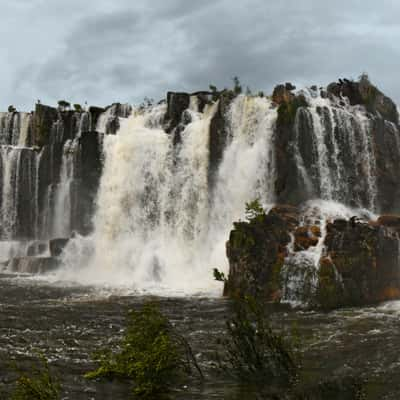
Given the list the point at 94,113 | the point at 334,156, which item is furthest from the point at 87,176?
the point at 334,156

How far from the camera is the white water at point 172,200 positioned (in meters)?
30.4

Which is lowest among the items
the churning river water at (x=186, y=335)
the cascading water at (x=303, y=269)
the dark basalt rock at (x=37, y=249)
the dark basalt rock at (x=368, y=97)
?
the churning river water at (x=186, y=335)

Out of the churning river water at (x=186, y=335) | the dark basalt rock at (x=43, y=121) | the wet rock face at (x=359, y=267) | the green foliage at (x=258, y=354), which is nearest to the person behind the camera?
the green foliage at (x=258, y=354)

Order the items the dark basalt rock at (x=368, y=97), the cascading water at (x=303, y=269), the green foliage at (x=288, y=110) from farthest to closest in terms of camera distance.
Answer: the dark basalt rock at (x=368, y=97) → the green foliage at (x=288, y=110) → the cascading water at (x=303, y=269)

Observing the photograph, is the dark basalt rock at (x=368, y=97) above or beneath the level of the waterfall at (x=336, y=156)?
above

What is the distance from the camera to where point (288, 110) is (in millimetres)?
30484

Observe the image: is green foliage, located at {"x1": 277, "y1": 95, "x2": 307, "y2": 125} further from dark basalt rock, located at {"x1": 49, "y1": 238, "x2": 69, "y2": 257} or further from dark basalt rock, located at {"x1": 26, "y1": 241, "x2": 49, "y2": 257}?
dark basalt rock, located at {"x1": 26, "y1": 241, "x2": 49, "y2": 257}

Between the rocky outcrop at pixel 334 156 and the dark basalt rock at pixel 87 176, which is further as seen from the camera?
the dark basalt rock at pixel 87 176

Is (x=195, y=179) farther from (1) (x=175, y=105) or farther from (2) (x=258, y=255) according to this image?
(2) (x=258, y=255)

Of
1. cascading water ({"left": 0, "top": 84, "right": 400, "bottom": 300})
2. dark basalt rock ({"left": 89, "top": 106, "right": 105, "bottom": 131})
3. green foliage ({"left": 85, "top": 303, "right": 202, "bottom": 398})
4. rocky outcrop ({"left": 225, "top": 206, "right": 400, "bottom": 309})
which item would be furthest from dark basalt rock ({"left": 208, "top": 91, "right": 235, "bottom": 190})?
green foliage ({"left": 85, "top": 303, "right": 202, "bottom": 398})

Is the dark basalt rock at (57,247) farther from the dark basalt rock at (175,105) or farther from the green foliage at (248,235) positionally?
the green foliage at (248,235)

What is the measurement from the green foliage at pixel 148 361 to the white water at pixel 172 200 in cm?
1590

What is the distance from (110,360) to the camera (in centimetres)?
1261

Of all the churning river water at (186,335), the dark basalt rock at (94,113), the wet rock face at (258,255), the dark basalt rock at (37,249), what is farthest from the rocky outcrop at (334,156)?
the dark basalt rock at (37,249)
